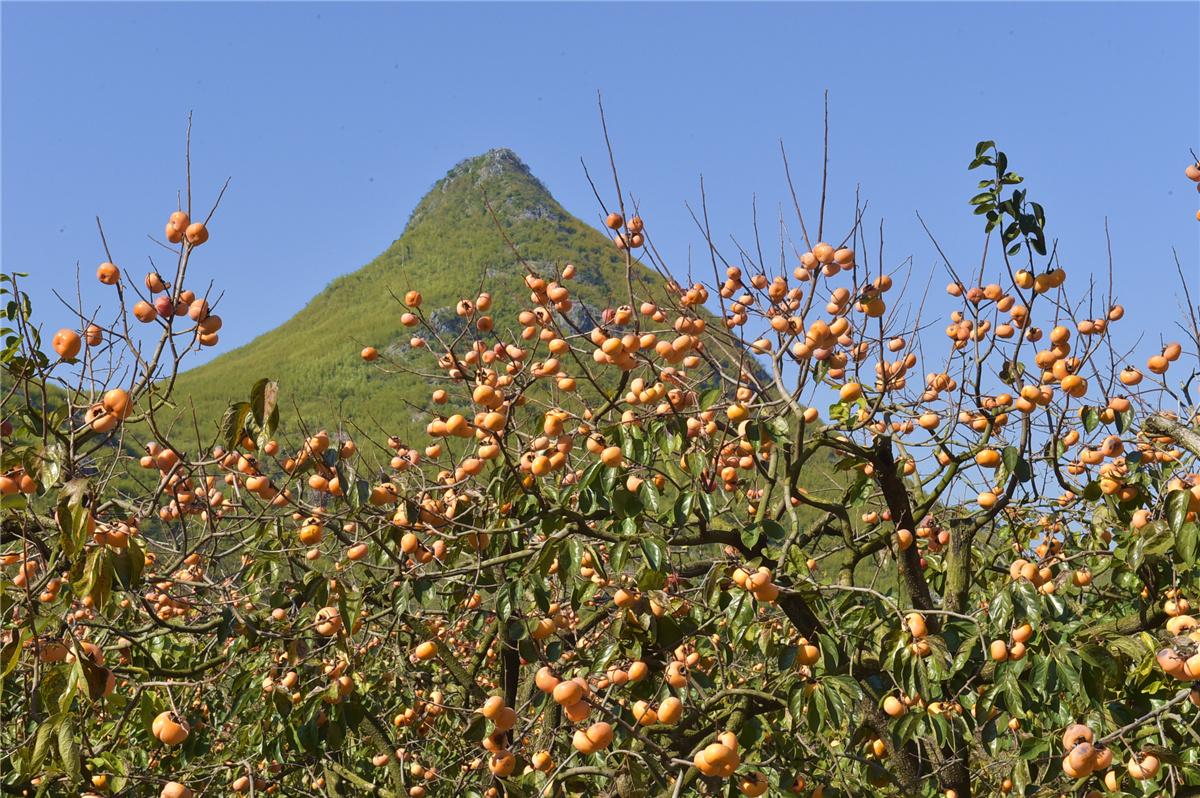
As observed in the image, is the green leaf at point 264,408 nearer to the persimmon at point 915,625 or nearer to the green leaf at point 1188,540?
the persimmon at point 915,625

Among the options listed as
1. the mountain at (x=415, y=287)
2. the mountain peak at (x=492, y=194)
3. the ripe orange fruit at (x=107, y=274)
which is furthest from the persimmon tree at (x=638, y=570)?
the mountain peak at (x=492, y=194)

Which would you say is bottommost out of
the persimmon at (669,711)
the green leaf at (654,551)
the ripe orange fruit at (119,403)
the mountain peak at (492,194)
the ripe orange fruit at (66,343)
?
the persimmon at (669,711)

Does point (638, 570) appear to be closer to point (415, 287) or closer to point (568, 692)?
point (568, 692)

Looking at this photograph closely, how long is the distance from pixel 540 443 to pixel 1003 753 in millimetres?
2054

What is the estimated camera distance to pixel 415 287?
43656 mm

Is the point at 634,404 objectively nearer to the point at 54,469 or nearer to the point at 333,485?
the point at 333,485

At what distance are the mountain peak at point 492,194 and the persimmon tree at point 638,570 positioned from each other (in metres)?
73.4

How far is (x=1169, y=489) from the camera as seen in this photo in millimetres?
2426

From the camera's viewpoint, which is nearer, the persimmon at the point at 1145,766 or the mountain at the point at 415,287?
the persimmon at the point at 1145,766

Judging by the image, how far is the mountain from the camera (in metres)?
42.7

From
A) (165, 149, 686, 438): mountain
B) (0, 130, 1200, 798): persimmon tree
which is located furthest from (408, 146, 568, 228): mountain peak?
(0, 130, 1200, 798): persimmon tree

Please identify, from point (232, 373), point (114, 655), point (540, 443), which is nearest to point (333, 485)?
point (540, 443)

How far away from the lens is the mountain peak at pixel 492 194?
80438 mm

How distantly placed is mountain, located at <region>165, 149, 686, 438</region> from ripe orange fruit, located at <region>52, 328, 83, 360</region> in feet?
99.4
